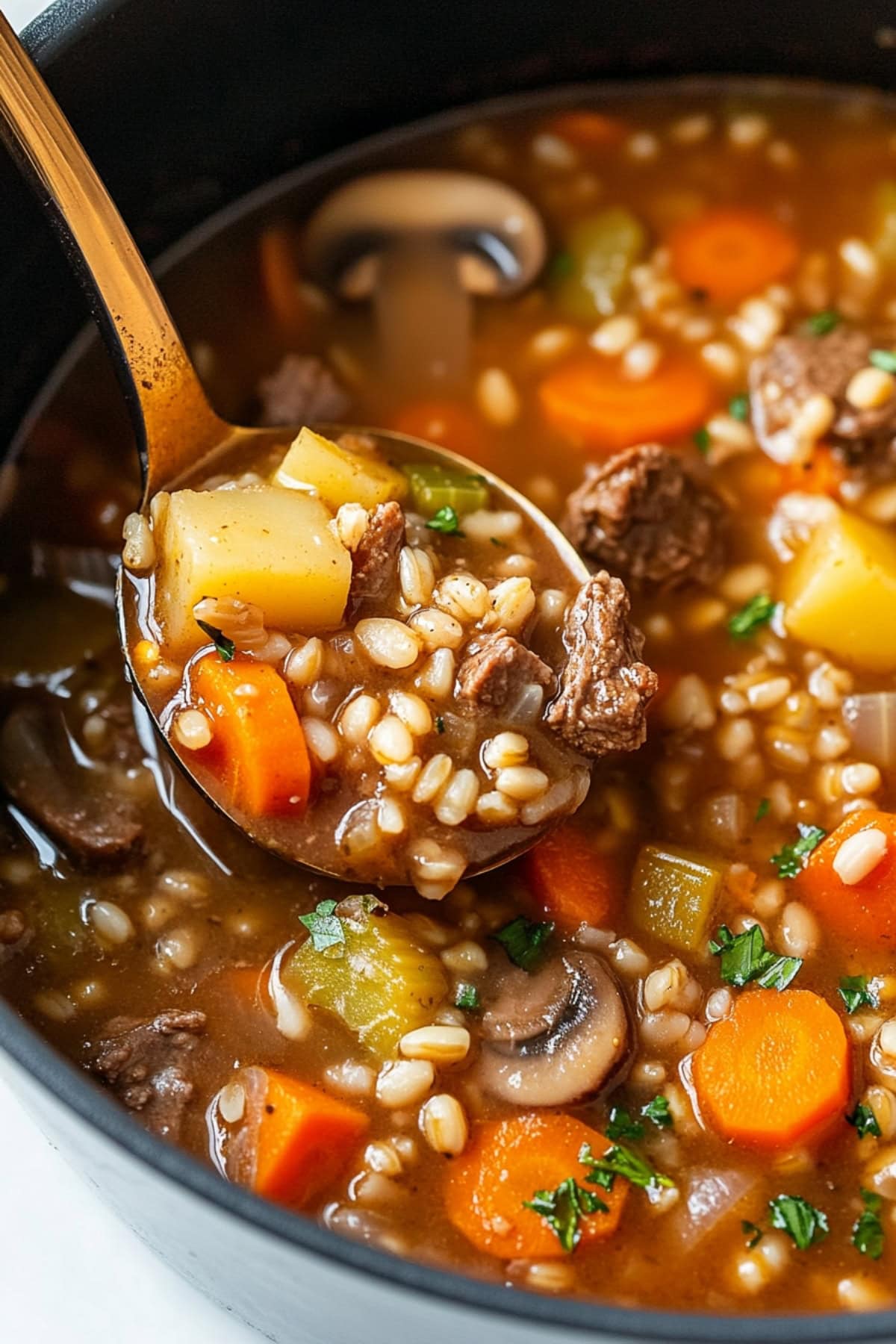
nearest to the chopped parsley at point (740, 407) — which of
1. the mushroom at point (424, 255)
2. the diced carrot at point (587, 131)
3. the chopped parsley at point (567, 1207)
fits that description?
the mushroom at point (424, 255)

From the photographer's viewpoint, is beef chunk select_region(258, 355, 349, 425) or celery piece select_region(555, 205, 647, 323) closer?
beef chunk select_region(258, 355, 349, 425)

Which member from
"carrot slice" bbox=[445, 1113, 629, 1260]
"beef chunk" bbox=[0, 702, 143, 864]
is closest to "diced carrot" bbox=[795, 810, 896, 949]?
"carrot slice" bbox=[445, 1113, 629, 1260]

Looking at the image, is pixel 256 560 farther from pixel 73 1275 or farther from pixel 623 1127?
pixel 73 1275

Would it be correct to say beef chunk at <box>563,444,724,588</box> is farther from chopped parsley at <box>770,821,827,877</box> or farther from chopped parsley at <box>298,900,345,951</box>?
chopped parsley at <box>298,900,345,951</box>

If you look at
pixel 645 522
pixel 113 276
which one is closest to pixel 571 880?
pixel 645 522

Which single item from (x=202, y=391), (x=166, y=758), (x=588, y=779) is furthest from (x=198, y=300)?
(x=588, y=779)

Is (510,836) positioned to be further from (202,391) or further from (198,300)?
(198,300)
